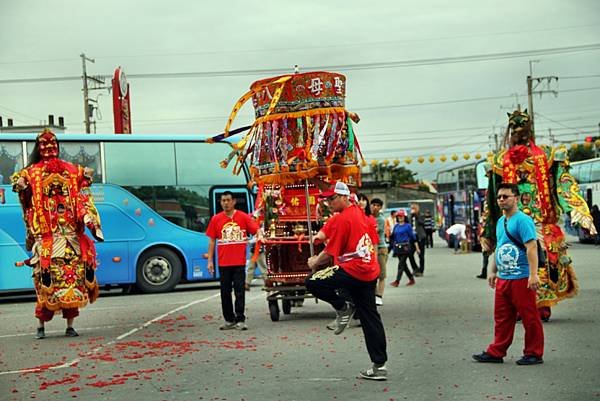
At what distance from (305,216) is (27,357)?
4533mm

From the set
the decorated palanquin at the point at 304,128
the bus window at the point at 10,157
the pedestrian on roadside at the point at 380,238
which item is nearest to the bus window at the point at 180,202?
the bus window at the point at 10,157

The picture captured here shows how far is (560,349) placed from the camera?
973 cm

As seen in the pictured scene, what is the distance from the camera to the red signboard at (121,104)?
32.1 m

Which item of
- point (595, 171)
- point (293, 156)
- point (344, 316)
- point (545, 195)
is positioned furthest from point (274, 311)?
point (595, 171)

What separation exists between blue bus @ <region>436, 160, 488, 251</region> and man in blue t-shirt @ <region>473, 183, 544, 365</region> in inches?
985

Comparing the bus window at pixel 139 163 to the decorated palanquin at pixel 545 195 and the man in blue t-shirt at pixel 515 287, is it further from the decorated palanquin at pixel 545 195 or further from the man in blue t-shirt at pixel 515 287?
the man in blue t-shirt at pixel 515 287

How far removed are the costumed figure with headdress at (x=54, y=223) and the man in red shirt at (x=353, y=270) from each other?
15.5 ft

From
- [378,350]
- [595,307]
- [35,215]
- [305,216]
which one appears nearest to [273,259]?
[305,216]

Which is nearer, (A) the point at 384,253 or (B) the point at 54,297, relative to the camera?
(B) the point at 54,297

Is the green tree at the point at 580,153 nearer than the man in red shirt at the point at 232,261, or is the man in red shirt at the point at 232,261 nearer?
the man in red shirt at the point at 232,261

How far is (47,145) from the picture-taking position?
12.4 m

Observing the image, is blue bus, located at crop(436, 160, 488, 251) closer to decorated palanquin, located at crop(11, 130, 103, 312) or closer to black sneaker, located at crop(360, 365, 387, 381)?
decorated palanquin, located at crop(11, 130, 103, 312)

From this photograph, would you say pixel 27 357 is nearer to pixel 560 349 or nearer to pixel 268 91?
pixel 268 91

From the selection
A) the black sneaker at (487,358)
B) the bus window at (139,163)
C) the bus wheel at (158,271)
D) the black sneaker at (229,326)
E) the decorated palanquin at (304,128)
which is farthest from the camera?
the bus window at (139,163)
